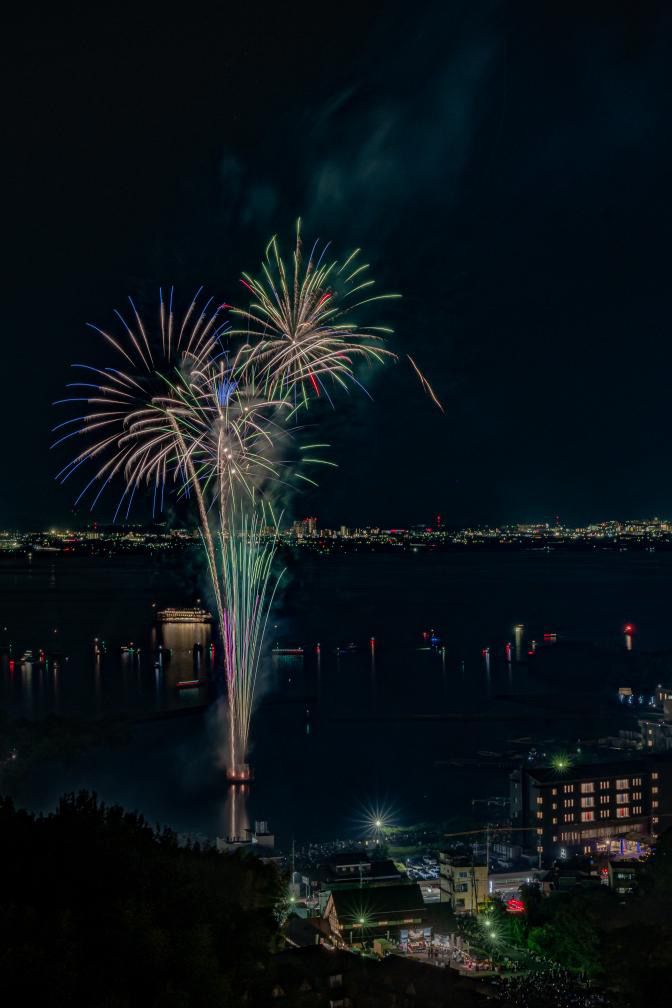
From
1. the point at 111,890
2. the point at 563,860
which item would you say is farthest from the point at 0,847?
the point at 563,860

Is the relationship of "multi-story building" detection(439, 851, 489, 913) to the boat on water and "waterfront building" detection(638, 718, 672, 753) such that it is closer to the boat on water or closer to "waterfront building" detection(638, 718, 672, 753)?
"waterfront building" detection(638, 718, 672, 753)

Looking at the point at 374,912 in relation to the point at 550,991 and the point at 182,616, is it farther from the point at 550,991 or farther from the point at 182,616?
the point at 182,616

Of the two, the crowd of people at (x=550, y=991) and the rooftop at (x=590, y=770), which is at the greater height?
the rooftop at (x=590, y=770)

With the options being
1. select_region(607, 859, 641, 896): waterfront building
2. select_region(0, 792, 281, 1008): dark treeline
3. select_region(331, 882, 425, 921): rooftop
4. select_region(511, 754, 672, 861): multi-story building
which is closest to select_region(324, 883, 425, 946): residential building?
select_region(331, 882, 425, 921): rooftop

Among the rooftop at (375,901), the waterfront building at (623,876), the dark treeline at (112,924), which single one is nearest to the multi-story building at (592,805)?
the waterfront building at (623,876)

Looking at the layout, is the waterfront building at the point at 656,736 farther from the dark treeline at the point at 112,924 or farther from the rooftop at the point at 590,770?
the dark treeline at the point at 112,924

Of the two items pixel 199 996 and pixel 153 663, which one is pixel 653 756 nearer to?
pixel 199 996
